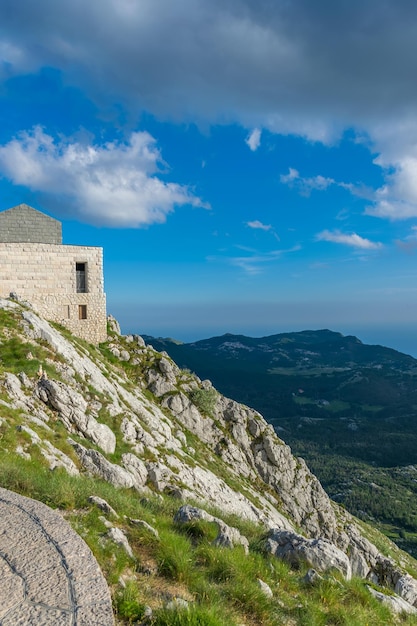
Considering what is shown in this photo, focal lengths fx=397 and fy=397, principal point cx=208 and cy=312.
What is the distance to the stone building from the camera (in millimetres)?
30938

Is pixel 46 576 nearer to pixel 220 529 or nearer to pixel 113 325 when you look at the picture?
pixel 220 529

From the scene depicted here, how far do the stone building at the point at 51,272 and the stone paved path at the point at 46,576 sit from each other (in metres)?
25.2

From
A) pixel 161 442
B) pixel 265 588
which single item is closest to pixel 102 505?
pixel 265 588

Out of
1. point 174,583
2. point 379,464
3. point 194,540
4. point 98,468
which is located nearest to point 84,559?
point 174,583

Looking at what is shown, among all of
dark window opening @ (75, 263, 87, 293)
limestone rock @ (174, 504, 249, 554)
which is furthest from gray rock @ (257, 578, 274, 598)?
Answer: dark window opening @ (75, 263, 87, 293)

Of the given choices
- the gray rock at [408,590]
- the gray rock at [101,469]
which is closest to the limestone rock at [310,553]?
the gray rock at [408,590]

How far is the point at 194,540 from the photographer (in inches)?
401

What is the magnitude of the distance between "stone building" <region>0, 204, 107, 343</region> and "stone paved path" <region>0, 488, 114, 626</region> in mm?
25194

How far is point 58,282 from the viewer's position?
32.4 meters

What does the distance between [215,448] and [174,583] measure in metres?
29.2

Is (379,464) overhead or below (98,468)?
below

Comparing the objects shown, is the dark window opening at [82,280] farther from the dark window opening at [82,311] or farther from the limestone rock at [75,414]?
the limestone rock at [75,414]

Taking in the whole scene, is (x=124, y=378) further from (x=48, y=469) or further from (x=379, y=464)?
(x=379, y=464)

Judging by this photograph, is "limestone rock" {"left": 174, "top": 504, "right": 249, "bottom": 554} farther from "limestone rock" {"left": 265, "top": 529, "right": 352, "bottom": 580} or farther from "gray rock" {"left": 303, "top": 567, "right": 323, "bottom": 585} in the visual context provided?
"gray rock" {"left": 303, "top": 567, "right": 323, "bottom": 585}
